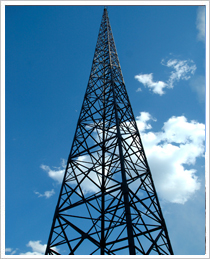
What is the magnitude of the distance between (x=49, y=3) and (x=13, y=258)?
10306 millimetres

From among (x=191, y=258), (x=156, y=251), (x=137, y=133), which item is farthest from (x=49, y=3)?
(x=156, y=251)

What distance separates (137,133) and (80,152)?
3.73 meters

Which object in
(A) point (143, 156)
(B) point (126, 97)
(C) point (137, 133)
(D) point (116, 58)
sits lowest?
(A) point (143, 156)

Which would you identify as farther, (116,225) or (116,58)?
(116,58)

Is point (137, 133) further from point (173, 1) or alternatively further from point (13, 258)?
point (13, 258)

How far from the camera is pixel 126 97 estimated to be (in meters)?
14.2

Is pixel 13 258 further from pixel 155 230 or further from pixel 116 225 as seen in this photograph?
pixel 155 230

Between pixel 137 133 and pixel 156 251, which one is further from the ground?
pixel 137 133

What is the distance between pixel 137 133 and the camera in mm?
11773

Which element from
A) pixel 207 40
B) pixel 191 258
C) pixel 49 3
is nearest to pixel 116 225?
pixel 191 258

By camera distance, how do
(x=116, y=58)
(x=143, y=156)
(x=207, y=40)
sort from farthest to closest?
1. (x=116, y=58)
2. (x=143, y=156)
3. (x=207, y=40)

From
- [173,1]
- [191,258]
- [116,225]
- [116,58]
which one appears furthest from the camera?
[116,58]

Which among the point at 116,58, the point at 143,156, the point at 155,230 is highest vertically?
the point at 116,58

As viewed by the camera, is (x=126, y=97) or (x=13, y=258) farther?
(x=126, y=97)
